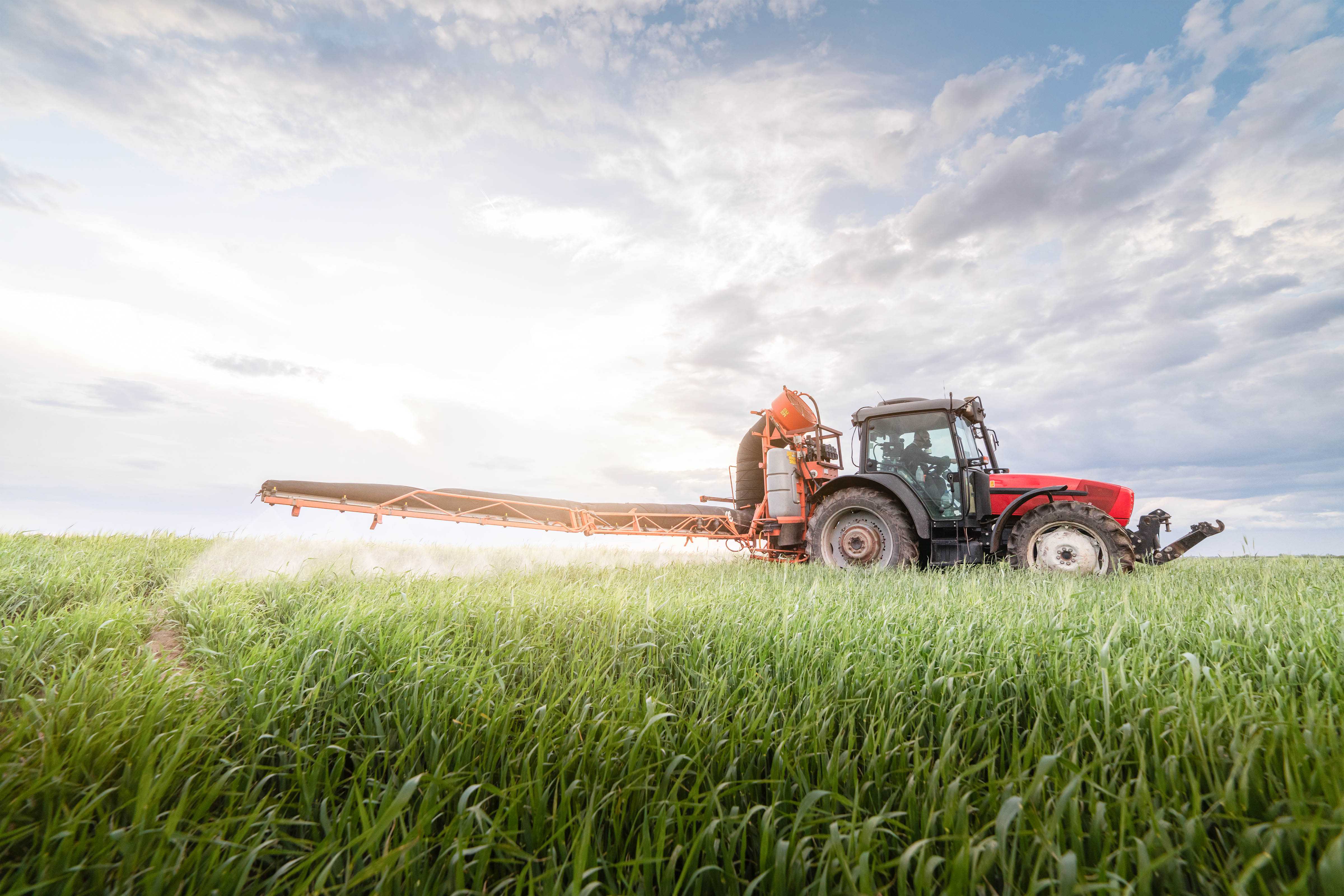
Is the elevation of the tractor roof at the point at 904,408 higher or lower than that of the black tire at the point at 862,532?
higher

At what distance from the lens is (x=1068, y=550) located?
20.5 feet

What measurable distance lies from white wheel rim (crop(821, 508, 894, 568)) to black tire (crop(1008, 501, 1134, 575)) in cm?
148

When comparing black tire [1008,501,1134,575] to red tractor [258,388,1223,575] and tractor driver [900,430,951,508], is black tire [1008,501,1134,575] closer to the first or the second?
red tractor [258,388,1223,575]

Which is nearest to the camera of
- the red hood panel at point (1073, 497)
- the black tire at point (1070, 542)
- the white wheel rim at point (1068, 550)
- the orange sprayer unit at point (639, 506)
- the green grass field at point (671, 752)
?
the green grass field at point (671, 752)

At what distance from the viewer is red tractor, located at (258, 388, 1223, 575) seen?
6.45 metres

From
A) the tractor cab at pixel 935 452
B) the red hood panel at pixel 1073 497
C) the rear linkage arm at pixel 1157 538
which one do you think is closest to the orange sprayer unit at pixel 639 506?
the tractor cab at pixel 935 452

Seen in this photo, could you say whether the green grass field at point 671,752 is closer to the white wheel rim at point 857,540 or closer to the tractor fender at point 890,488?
the tractor fender at point 890,488

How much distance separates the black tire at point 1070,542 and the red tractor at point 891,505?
0.01 m

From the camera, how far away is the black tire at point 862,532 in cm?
740

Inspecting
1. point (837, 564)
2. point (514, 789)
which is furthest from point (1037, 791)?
point (837, 564)

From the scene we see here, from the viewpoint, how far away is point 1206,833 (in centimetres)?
156

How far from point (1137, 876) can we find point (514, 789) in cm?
155

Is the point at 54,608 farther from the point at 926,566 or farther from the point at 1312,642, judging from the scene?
the point at 926,566

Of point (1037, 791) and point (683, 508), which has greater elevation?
point (683, 508)
